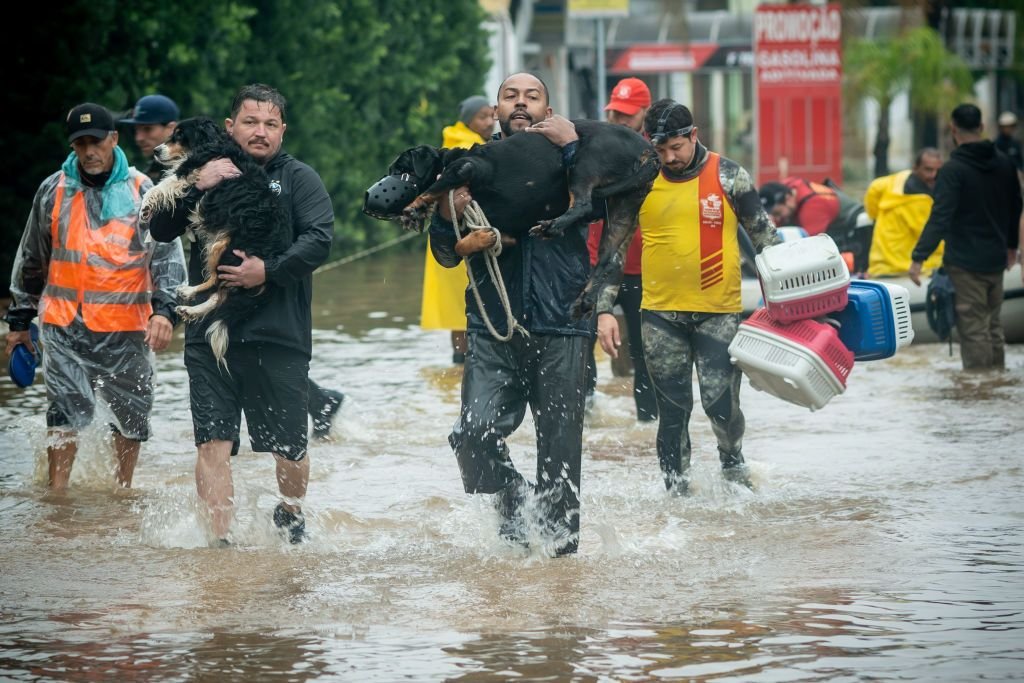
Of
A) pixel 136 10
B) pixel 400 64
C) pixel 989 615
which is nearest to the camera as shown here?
pixel 989 615

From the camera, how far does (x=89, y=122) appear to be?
789 cm

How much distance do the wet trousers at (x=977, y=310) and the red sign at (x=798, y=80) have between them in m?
12.3

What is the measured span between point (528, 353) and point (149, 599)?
1659mm

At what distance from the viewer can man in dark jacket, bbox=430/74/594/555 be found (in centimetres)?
664

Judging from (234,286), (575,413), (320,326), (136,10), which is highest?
(136,10)

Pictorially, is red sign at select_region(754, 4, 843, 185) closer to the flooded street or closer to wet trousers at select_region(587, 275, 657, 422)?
wet trousers at select_region(587, 275, 657, 422)

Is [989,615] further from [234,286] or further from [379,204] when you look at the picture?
[234,286]

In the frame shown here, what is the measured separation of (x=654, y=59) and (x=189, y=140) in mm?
42566

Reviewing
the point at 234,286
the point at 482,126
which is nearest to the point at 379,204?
the point at 234,286

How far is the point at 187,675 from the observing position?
17.7 ft

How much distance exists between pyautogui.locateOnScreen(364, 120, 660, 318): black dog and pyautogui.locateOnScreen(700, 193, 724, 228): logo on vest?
4.20 ft

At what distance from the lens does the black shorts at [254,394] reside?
6828 millimetres

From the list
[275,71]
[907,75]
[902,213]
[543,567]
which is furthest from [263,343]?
[907,75]

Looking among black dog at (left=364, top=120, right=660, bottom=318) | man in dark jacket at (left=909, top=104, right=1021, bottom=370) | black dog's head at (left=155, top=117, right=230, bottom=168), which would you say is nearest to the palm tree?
man in dark jacket at (left=909, top=104, right=1021, bottom=370)
